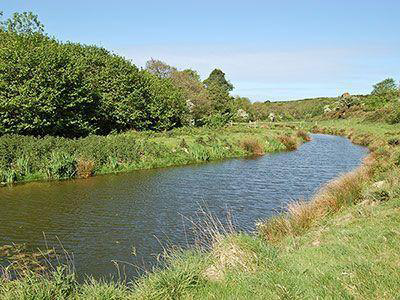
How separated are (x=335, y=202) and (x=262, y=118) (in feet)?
284

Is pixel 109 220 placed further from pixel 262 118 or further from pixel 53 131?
pixel 262 118

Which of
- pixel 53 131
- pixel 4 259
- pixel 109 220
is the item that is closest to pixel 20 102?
pixel 53 131

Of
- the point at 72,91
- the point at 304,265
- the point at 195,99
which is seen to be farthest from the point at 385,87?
the point at 304,265

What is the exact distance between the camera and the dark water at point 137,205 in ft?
44.0

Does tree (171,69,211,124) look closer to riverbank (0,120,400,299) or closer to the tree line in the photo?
the tree line

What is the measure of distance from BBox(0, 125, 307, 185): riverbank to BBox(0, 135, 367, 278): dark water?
1319mm

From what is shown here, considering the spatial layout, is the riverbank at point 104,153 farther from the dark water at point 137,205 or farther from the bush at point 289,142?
the bush at point 289,142

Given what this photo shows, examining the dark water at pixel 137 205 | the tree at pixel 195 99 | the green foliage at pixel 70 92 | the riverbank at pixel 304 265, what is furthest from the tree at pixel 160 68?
the riverbank at pixel 304 265

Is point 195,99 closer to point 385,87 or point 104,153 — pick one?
point 104,153

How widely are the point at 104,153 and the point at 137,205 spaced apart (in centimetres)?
1034

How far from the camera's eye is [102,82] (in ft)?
→ 125

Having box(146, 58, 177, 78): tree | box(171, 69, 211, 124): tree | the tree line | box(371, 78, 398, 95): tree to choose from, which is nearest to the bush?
the tree line

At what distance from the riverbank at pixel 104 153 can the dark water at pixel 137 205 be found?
1.32m

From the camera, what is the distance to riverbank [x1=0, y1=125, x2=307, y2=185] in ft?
79.8
